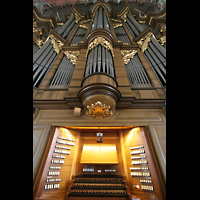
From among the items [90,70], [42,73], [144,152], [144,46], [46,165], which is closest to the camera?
[46,165]

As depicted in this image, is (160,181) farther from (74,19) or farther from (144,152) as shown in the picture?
(74,19)

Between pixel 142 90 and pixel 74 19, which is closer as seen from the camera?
pixel 142 90

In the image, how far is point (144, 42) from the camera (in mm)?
6074

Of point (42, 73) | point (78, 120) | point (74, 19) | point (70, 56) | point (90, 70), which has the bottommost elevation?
point (78, 120)

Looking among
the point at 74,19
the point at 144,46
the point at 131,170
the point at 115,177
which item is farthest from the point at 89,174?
the point at 74,19

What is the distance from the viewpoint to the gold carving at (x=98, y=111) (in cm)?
292

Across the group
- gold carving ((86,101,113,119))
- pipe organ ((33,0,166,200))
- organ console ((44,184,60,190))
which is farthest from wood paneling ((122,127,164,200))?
organ console ((44,184,60,190))

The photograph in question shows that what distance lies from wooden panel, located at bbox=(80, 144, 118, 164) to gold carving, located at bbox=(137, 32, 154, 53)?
499cm

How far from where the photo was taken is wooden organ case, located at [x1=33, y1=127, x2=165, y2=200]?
244 cm

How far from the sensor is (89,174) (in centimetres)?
310

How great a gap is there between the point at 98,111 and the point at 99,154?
1.35 m

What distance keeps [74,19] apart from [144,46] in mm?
7615

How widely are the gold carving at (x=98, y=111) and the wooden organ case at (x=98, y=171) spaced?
3.17 ft

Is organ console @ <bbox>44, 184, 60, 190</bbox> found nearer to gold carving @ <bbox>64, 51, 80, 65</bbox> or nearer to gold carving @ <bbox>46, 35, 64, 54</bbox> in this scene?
gold carving @ <bbox>64, 51, 80, 65</bbox>
